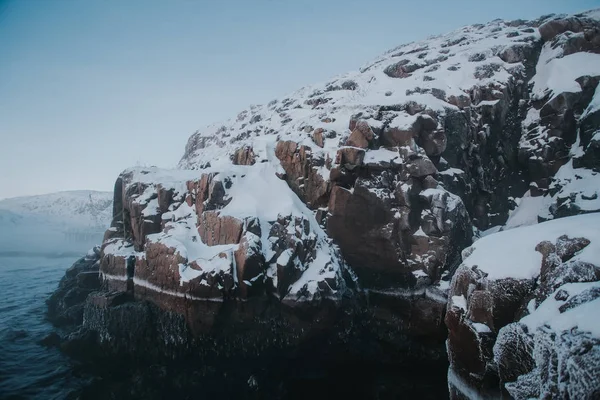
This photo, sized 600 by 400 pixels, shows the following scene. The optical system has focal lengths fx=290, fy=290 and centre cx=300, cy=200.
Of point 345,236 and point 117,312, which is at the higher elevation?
point 345,236

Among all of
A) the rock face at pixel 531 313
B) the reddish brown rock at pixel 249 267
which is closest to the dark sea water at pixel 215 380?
the reddish brown rock at pixel 249 267

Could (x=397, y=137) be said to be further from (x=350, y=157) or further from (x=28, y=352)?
(x=28, y=352)

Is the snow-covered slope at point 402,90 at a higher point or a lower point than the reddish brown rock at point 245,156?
higher

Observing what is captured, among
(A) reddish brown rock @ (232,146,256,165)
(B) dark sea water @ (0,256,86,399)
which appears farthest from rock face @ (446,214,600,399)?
(A) reddish brown rock @ (232,146,256,165)

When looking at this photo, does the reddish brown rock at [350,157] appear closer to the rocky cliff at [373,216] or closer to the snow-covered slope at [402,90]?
the rocky cliff at [373,216]

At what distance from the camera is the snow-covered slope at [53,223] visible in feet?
280

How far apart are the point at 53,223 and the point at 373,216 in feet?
474

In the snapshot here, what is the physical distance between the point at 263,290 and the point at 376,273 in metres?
9.78

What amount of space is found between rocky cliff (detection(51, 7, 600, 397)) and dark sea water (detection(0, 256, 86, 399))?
310 cm

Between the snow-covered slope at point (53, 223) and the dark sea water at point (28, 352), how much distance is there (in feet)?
161

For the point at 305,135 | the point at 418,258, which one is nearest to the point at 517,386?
the point at 418,258

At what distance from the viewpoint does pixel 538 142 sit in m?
29.1

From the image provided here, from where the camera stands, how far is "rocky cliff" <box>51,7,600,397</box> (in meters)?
20.5

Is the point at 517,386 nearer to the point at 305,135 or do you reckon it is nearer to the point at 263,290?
the point at 263,290
